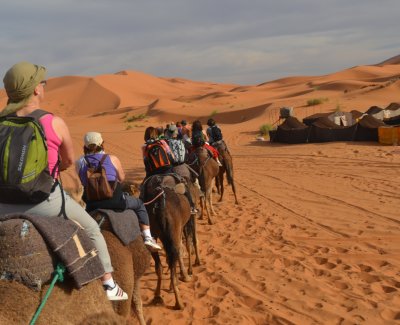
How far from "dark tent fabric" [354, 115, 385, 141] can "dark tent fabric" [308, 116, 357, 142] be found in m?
0.26

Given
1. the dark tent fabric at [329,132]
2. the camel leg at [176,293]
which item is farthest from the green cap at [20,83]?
the dark tent fabric at [329,132]

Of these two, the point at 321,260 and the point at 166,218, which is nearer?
the point at 166,218

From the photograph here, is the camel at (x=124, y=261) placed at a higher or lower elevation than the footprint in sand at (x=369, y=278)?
higher

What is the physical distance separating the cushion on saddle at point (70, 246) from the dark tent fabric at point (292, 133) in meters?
20.2

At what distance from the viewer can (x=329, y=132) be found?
21.4 meters

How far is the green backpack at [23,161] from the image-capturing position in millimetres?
2447

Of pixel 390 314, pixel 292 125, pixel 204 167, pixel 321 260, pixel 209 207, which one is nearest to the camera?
pixel 390 314

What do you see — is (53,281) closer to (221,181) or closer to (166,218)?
(166,218)

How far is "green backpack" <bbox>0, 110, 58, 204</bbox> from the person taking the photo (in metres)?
2.45

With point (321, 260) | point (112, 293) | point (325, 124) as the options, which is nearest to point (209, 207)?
point (321, 260)

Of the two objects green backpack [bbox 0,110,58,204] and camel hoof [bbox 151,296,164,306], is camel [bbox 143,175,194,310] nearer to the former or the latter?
camel hoof [bbox 151,296,164,306]

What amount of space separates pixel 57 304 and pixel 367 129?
19935mm

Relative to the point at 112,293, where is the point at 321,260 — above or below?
below

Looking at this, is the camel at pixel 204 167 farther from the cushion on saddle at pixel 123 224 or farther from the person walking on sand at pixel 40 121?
the person walking on sand at pixel 40 121
